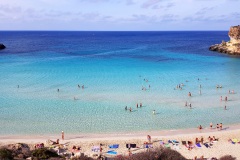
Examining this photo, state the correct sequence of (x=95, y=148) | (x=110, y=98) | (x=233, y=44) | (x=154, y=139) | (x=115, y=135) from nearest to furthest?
(x=95, y=148), (x=154, y=139), (x=115, y=135), (x=110, y=98), (x=233, y=44)

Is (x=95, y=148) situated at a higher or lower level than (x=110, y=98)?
lower

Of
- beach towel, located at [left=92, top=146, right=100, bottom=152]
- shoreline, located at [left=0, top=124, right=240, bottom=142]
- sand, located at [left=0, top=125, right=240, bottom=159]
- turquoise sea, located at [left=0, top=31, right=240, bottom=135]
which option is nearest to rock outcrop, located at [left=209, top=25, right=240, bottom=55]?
turquoise sea, located at [left=0, top=31, right=240, bottom=135]

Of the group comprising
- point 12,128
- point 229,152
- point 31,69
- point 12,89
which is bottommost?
point 229,152

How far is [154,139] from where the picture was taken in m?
19.8

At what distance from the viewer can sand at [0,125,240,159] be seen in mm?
17984

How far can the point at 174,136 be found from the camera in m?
20.5

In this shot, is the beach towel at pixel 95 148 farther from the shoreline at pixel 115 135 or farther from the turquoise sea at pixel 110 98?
the turquoise sea at pixel 110 98

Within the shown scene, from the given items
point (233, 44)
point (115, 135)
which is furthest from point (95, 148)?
point (233, 44)

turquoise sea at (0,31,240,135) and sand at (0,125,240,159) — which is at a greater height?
turquoise sea at (0,31,240,135)

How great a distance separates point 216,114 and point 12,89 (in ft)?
82.7

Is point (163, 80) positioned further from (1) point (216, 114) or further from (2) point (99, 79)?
(1) point (216, 114)

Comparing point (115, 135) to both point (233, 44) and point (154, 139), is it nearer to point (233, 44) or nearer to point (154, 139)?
point (154, 139)

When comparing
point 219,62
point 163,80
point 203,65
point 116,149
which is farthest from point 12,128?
point 219,62

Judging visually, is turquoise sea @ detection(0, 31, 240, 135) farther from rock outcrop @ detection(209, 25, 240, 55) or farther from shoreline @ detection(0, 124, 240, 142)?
rock outcrop @ detection(209, 25, 240, 55)
